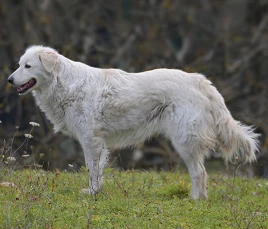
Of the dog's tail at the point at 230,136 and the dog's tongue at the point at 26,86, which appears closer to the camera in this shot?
the dog's tail at the point at 230,136

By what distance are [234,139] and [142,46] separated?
40.6ft

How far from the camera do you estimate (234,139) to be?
8945 mm

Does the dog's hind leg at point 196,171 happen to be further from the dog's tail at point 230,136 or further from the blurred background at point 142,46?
the blurred background at point 142,46

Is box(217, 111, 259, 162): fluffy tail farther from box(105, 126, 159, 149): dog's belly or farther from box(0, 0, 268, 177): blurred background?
box(0, 0, 268, 177): blurred background

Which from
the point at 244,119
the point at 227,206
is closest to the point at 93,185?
the point at 227,206

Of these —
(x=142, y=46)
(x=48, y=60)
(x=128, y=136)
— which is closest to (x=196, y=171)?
(x=128, y=136)

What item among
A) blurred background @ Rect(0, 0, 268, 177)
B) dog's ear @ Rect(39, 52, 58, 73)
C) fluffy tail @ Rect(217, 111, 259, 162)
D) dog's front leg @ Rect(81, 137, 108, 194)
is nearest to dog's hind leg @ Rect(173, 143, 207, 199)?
fluffy tail @ Rect(217, 111, 259, 162)

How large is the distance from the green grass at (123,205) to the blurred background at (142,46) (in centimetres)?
546

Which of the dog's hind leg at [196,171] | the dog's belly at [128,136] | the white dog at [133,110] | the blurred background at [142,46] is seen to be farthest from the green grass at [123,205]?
the blurred background at [142,46]

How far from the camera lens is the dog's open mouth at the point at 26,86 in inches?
355

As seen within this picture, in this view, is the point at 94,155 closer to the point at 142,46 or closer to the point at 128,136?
the point at 128,136

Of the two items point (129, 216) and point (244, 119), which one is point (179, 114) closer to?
point (129, 216)

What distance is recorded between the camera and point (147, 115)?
899 cm

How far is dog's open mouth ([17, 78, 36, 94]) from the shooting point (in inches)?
355
